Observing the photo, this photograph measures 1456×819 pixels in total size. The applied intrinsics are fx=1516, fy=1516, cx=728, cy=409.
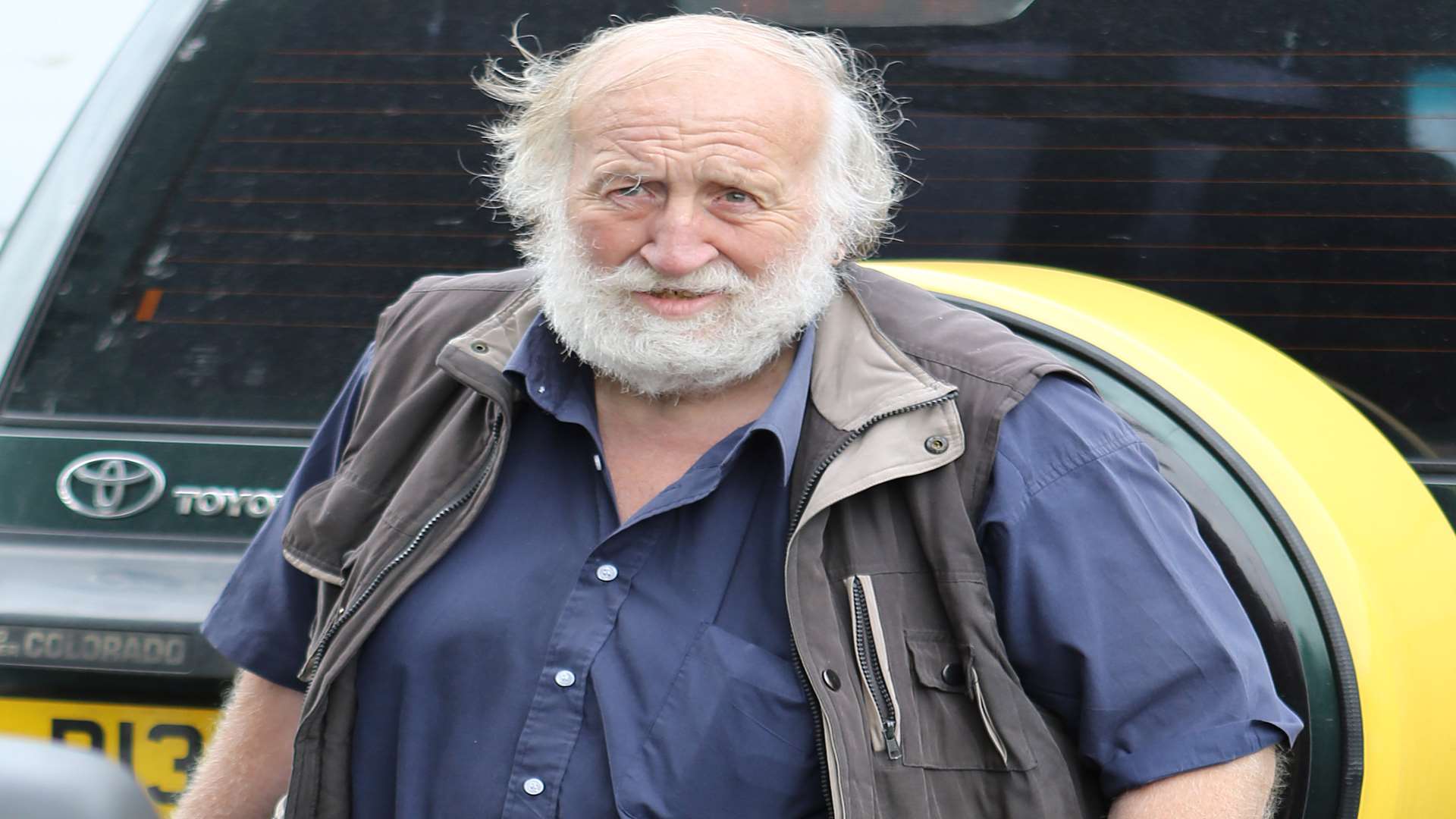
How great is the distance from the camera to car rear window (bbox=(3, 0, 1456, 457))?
251cm

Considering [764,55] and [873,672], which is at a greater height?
[764,55]

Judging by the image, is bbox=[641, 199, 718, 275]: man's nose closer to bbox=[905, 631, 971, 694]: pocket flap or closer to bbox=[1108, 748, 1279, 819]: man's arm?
bbox=[905, 631, 971, 694]: pocket flap

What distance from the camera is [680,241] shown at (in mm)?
1960

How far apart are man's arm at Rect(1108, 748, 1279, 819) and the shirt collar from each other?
21.6 inches

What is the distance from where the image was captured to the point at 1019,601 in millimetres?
1737

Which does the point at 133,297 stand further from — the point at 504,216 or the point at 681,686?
the point at 681,686

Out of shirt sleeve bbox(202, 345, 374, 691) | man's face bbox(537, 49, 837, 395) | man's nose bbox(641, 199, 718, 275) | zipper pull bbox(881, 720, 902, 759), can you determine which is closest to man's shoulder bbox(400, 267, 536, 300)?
shirt sleeve bbox(202, 345, 374, 691)

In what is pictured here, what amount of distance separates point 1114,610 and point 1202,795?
0.75 feet

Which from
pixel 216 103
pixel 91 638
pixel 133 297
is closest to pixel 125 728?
pixel 91 638

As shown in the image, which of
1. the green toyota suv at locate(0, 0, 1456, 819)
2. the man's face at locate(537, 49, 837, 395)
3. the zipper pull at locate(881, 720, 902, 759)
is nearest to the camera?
the zipper pull at locate(881, 720, 902, 759)

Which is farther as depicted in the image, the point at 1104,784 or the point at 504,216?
the point at 504,216

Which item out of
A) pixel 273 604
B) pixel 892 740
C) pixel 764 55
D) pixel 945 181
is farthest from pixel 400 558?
pixel 945 181

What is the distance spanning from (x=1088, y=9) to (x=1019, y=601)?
1.27 metres

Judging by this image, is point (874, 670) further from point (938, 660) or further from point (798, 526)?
point (798, 526)
